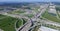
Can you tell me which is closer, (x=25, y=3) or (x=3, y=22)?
(x=3, y=22)

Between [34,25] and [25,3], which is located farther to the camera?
[25,3]

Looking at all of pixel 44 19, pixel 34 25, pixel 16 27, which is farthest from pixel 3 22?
pixel 44 19

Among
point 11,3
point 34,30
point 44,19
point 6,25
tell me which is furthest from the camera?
point 11,3

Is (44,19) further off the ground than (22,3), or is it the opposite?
(22,3)

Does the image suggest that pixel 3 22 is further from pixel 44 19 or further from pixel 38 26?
pixel 44 19

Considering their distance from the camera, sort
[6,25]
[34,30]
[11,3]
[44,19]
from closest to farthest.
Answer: [34,30], [6,25], [44,19], [11,3]

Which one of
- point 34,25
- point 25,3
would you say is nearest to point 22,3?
point 25,3

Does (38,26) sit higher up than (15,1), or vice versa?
(15,1)

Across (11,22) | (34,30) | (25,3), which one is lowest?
(34,30)

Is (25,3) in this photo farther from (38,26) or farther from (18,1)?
(38,26)
